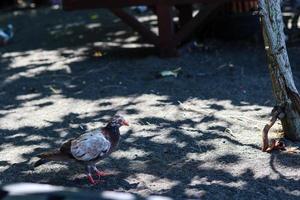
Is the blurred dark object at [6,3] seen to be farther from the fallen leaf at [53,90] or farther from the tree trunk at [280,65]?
the tree trunk at [280,65]

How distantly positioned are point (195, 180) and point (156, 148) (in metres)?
0.94

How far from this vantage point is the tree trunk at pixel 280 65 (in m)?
5.53

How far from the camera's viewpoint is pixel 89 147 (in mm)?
4828

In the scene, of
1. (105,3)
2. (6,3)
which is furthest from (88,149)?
(6,3)

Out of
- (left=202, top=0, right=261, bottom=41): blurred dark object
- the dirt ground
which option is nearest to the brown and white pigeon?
the dirt ground

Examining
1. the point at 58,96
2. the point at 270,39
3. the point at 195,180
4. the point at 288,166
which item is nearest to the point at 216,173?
the point at 195,180

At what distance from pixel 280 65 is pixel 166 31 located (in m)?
4.38

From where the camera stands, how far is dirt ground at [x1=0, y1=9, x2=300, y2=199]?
16.6ft

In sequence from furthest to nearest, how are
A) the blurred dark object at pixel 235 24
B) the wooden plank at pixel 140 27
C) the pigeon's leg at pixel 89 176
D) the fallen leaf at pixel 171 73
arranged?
the blurred dark object at pixel 235 24, the wooden plank at pixel 140 27, the fallen leaf at pixel 171 73, the pigeon's leg at pixel 89 176

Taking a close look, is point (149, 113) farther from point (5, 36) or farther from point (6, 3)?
point (6, 3)

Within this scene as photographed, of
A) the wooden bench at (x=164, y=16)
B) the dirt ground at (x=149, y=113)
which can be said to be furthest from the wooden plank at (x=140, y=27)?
the dirt ground at (x=149, y=113)

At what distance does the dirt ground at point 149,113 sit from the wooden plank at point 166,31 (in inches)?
8.8

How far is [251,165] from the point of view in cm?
525

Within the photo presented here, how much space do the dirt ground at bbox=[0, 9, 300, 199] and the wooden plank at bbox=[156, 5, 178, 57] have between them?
22 cm
